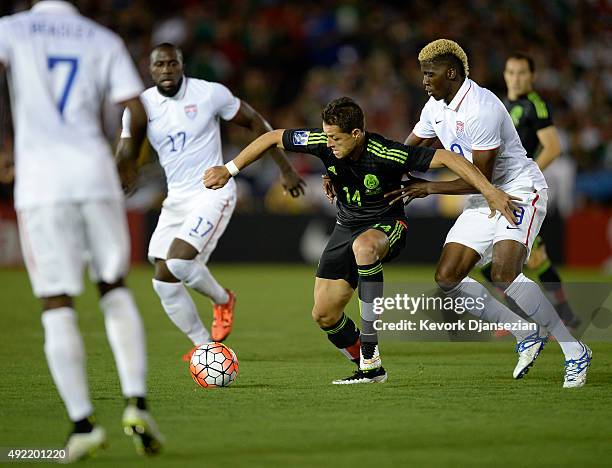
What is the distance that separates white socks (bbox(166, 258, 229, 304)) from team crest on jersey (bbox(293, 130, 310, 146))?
182cm

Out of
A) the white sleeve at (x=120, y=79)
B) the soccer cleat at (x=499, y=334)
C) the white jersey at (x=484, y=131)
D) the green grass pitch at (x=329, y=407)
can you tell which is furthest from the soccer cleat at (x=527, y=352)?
the white sleeve at (x=120, y=79)

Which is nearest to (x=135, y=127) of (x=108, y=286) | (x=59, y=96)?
(x=59, y=96)

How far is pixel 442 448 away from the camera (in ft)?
18.3

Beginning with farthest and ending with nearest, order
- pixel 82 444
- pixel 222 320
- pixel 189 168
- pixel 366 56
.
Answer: pixel 366 56, pixel 222 320, pixel 189 168, pixel 82 444

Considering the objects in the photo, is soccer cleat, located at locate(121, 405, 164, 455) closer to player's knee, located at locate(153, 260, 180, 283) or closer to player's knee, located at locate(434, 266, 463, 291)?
player's knee, located at locate(434, 266, 463, 291)

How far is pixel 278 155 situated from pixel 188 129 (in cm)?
79

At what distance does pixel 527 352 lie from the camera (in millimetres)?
8203

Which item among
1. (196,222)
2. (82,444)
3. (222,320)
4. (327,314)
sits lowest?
(222,320)

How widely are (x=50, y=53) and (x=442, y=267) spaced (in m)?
3.69

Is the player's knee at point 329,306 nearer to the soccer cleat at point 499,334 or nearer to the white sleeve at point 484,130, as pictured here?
the white sleeve at point 484,130

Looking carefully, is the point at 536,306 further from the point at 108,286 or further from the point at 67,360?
the point at 67,360

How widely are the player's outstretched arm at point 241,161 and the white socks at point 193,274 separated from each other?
1.65 meters

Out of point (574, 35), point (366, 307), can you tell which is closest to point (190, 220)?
point (366, 307)

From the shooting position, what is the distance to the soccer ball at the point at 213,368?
302 inches
